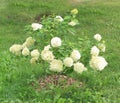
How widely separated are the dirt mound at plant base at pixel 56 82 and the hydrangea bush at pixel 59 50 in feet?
0.58

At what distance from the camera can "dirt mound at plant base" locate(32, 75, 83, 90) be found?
5457 millimetres

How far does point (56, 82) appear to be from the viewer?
217 inches

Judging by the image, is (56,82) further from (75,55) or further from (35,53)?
(75,55)

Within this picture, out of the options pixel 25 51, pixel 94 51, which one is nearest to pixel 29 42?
pixel 25 51

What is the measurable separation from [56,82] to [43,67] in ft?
1.48

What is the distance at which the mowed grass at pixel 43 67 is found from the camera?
5301 mm

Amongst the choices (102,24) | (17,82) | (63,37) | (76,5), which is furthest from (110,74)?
(76,5)

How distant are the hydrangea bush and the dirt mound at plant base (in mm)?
178

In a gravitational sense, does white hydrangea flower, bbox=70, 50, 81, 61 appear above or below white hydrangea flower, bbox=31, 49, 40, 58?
above

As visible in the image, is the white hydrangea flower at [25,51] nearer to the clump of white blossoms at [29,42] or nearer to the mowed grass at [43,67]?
the clump of white blossoms at [29,42]

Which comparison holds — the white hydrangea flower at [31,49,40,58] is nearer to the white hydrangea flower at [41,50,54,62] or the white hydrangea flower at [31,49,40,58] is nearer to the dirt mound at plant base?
the white hydrangea flower at [41,50,54,62]

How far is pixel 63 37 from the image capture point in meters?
5.85

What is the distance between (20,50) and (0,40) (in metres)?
2.80

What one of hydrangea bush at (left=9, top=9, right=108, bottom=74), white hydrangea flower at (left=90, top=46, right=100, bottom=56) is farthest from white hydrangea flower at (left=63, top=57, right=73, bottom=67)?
white hydrangea flower at (left=90, top=46, right=100, bottom=56)
